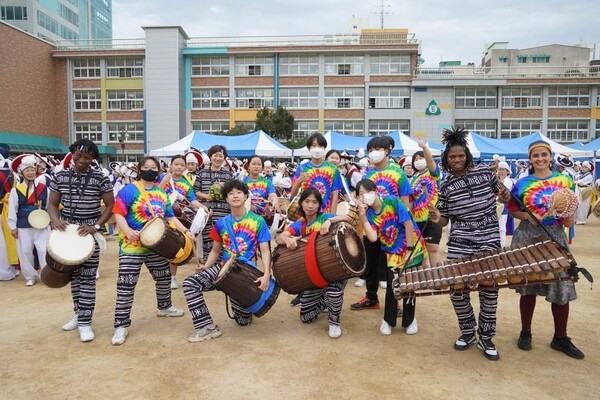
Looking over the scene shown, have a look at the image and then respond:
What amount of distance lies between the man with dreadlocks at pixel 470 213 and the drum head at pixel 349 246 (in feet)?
2.43

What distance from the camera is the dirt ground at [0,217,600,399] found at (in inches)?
132

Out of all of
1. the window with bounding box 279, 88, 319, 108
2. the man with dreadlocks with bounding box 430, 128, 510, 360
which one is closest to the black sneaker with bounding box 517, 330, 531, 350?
the man with dreadlocks with bounding box 430, 128, 510, 360

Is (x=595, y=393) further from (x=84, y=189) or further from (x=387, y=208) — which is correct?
(x=84, y=189)

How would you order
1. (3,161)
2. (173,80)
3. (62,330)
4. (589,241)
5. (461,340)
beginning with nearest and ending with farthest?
1. (461,340)
2. (62,330)
3. (3,161)
4. (589,241)
5. (173,80)

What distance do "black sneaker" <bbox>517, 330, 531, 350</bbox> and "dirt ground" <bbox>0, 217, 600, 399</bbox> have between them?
64 millimetres

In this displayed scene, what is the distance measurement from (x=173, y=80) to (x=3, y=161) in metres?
35.4

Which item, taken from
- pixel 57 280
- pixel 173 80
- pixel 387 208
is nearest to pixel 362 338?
pixel 387 208

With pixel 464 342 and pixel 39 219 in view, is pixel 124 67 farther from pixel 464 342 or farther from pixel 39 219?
pixel 464 342

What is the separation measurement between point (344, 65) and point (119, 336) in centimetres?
3904

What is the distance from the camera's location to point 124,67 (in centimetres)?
4216

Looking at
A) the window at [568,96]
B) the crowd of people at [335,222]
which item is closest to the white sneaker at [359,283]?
the crowd of people at [335,222]

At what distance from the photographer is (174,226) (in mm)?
4496

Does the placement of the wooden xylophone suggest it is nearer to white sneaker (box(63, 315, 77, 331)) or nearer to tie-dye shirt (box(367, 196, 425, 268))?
tie-dye shirt (box(367, 196, 425, 268))

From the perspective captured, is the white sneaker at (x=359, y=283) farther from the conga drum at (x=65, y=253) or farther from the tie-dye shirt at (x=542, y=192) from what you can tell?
the conga drum at (x=65, y=253)
